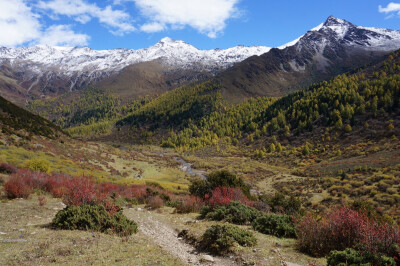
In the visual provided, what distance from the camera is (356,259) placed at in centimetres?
589

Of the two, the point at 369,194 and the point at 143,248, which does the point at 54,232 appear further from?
the point at 369,194

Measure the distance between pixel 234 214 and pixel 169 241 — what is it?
4.42 meters

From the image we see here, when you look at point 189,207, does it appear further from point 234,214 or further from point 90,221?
point 90,221

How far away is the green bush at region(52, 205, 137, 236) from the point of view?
368 inches

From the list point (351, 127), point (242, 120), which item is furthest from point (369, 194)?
point (242, 120)

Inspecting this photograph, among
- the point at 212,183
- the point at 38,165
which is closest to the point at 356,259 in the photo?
the point at 212,183

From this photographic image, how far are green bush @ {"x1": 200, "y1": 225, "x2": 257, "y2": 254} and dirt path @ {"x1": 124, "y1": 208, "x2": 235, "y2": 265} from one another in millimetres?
473

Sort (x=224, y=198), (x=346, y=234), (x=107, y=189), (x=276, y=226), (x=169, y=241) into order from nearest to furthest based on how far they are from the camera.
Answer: (x=346, y=234) < (x=169, y=241) < (x=276, y=226) < (x=224, y=198) < (x=107, y=189)

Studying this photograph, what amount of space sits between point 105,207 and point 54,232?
2.11m

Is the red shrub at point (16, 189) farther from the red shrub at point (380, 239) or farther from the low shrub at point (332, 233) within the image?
the red shrub at point (380, 239)

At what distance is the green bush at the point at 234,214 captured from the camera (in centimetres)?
1272

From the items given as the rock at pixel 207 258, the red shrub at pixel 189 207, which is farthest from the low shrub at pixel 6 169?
the rock at pixel 207 258

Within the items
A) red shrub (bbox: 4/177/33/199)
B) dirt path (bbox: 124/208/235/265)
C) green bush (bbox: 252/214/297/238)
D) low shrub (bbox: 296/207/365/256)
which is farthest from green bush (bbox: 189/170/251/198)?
red shrub (bbox: 4/177/33/199)

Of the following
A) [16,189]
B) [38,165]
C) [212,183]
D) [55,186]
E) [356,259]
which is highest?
[38,165]
